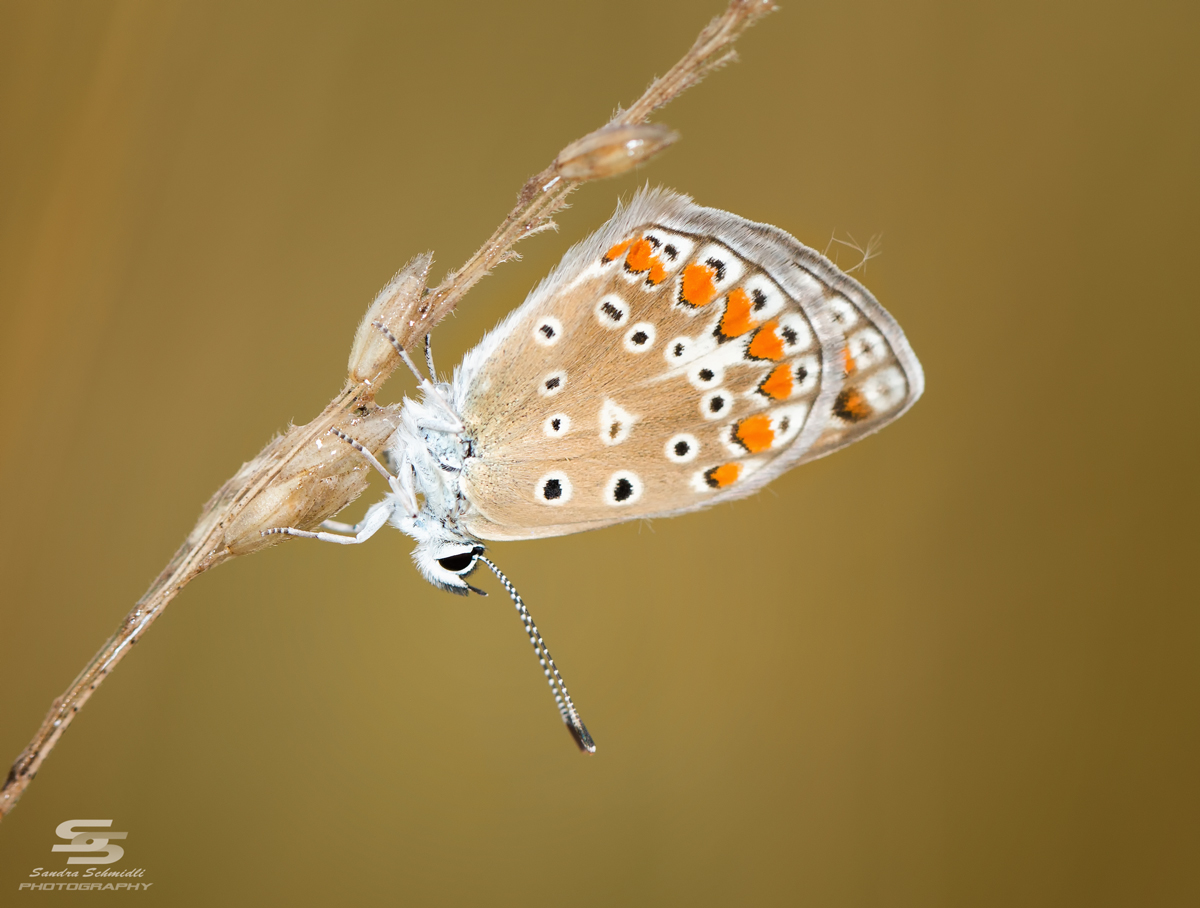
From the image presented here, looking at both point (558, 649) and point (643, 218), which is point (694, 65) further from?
point (558, 649)

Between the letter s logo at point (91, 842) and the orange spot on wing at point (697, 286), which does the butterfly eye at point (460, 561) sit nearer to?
the orange spot on wing at point (697, 286)

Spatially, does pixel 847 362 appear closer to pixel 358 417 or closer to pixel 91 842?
pixel 358 417

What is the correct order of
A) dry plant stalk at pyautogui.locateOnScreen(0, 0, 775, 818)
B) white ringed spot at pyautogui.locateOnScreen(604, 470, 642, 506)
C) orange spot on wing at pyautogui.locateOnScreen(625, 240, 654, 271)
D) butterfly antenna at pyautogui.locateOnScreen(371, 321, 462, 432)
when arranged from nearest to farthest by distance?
dry plant stalk at pyautogui.locateOnScreen(0, 0, 775, 818) < butterfly antenna at pyautogui.locateOnScreen(371, 321, 462, 432) < orange spot on wing at pyautogui.locateOnScreen(625, 240, 654, 271) < white ringed spot at pyautogui.locateOnScreen(604, 470, 642, 506)

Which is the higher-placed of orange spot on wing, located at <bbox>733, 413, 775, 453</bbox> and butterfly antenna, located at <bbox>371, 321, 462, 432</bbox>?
butterfly antenna, located at <bbox>371, 321, 462, 432</bbox>

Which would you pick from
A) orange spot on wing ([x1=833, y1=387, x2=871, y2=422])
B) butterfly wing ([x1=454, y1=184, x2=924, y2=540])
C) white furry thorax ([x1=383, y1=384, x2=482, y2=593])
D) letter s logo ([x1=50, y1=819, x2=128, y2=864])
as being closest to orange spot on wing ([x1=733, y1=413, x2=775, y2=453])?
butterfly wing ([x1=454, y1=184, x2=924, y2=540])

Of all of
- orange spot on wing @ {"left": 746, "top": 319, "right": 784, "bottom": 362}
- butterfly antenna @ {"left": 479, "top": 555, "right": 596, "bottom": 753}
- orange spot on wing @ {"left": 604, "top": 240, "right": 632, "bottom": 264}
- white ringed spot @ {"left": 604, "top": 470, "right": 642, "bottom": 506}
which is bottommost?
butterfly antenna @ {"left": 479, "top": 555, "right": 596, "bottom": 753}

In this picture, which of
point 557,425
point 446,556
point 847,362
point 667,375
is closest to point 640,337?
point 667,375

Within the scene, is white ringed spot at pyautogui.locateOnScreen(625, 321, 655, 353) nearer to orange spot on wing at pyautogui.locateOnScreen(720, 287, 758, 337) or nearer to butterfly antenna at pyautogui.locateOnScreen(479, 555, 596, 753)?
orange spot on wing at pyautogui.locateOnScreen(720, 287, 758, 337)
